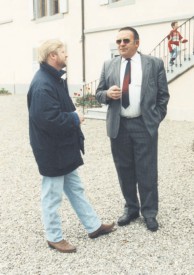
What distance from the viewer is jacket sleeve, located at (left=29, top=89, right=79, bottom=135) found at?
305 centimetres

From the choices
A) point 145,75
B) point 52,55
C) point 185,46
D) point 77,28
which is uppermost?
point 77,28

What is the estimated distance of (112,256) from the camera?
334 cm

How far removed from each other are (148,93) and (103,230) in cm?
129

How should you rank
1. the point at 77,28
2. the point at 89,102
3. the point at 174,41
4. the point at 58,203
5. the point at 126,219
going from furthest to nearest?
the point at 77,28 → the point at 89,102 → the point at 174,41 → the point at 126,219 → the point at 58,203

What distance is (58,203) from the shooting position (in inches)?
133

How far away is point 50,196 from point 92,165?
3078 mm

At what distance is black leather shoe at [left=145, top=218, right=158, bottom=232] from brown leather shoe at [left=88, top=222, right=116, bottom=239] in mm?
315

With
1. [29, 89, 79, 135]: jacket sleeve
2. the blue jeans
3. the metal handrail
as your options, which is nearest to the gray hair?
[29, 89, 79, 135]: jacket sleeve

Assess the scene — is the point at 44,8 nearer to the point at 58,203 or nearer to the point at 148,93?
the point at 148,93

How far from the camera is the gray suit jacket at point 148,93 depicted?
364 cm

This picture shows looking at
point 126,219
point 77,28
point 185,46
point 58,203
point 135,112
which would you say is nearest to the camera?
point 58,203

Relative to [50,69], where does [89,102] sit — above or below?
below

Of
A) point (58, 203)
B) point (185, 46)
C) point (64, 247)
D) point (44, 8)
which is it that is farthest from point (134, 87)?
point (44, 8)

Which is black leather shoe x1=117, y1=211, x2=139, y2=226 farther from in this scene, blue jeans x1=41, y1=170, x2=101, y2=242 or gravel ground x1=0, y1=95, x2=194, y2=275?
blue jeans x1=41, y1=170, x2=101, y2=242
